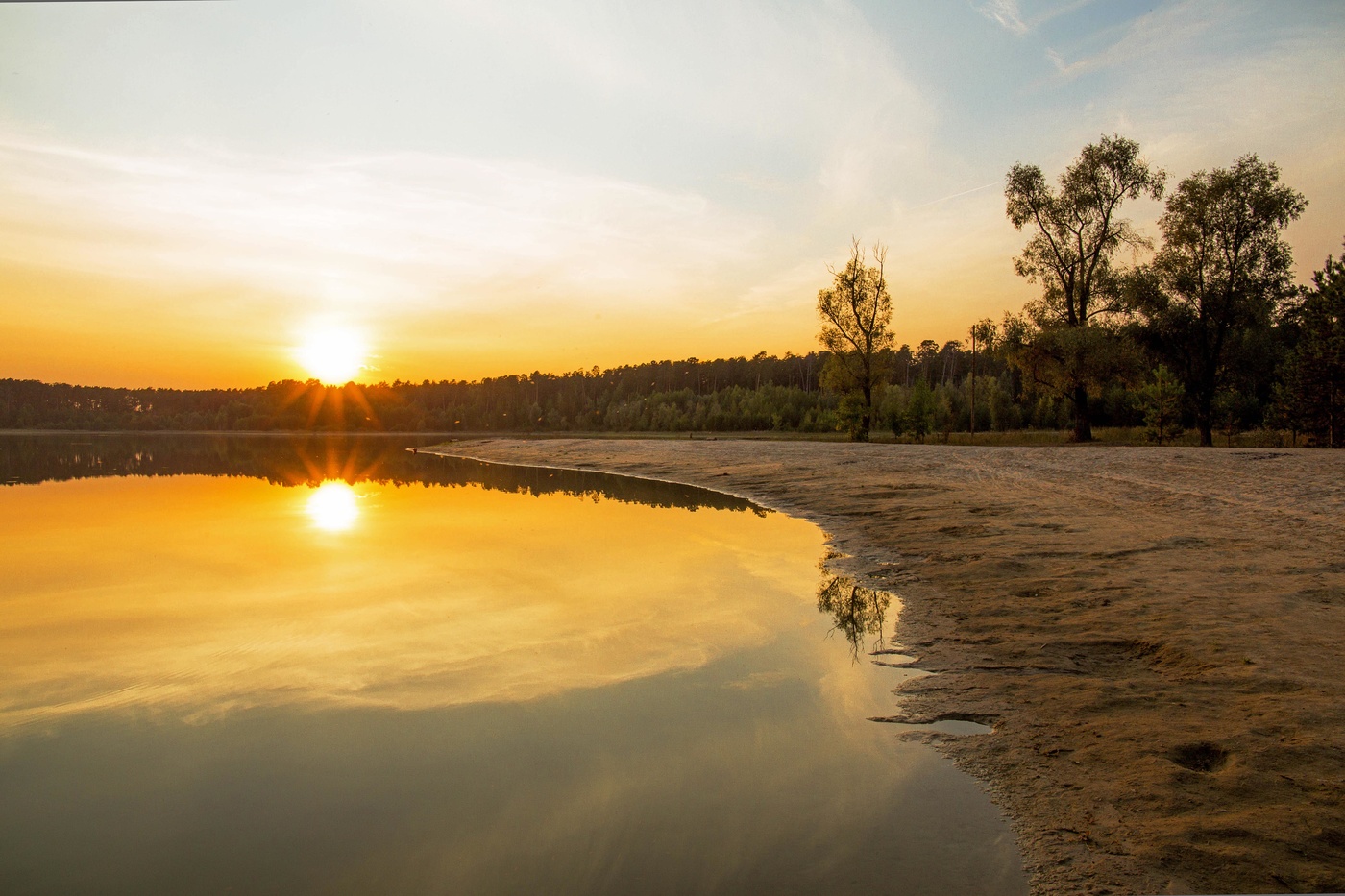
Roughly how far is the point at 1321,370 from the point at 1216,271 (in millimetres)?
7302

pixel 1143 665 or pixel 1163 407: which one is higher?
pixel 1163 407

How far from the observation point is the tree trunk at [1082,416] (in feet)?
111

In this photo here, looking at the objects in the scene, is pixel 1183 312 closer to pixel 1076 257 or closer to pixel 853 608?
pixel 1076 257

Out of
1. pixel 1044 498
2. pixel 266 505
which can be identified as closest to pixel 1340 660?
pixel 1044 498

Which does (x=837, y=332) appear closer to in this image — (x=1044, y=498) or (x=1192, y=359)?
(x=1192, y=359)

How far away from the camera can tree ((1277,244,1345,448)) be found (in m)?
25.4

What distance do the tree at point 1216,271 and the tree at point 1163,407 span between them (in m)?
1.06

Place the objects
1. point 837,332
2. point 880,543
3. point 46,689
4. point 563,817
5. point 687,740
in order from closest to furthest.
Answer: point 563,817
point 687,740
point 46,689
point 880,543
point 837,332

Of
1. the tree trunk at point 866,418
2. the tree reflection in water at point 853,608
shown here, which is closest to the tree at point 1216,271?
the tree trunk at point 866,418

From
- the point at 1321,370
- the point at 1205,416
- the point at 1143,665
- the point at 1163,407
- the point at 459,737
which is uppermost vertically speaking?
the point at 1321,370

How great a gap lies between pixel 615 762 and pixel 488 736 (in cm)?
116

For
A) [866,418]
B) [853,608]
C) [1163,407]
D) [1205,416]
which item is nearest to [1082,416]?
[1163,407]

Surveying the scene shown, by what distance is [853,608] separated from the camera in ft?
32.4

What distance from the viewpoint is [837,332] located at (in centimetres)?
4866
